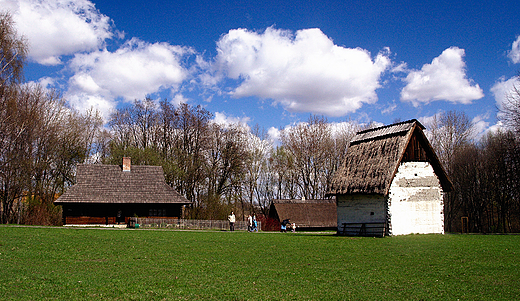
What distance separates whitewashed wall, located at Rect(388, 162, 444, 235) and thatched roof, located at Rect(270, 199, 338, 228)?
19578mm

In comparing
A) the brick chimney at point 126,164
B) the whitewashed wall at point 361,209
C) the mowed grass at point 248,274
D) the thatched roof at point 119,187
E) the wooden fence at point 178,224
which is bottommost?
the wooden fence at point 178,224

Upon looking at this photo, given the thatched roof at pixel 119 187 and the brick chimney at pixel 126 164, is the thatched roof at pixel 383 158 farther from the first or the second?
the brick chimney at pixel 126 164

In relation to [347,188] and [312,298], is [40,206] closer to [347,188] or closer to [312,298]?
[347,188]

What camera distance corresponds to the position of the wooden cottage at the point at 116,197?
120 feet

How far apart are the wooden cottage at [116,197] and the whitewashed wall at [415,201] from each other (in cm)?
2051

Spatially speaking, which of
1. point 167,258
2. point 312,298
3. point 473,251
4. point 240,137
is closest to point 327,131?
point 240,137

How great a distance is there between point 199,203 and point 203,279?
42.6 meters

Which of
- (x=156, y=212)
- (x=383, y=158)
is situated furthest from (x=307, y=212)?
(x=383, y=158)

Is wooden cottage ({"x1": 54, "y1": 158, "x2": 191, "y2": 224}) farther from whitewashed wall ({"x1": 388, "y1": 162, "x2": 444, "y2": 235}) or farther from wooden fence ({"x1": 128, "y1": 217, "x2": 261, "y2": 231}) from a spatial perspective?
whitewashed wall ({"x1": 388, "y1": 162, "x2": 444, "y2": 235})

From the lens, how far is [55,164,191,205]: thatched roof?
36.9m

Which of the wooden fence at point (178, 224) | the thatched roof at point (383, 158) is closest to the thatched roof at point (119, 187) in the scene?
the wooden fence at point (178, 224)

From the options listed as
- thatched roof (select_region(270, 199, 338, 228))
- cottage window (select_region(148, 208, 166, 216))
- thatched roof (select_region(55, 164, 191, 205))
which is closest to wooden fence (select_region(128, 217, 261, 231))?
thatched roof (select_region(55, 164, 191, 205))

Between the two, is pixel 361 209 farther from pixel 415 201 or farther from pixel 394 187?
pixel 415 201

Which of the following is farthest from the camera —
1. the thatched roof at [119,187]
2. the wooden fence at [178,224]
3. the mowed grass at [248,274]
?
the thatched roof at [119,187]
